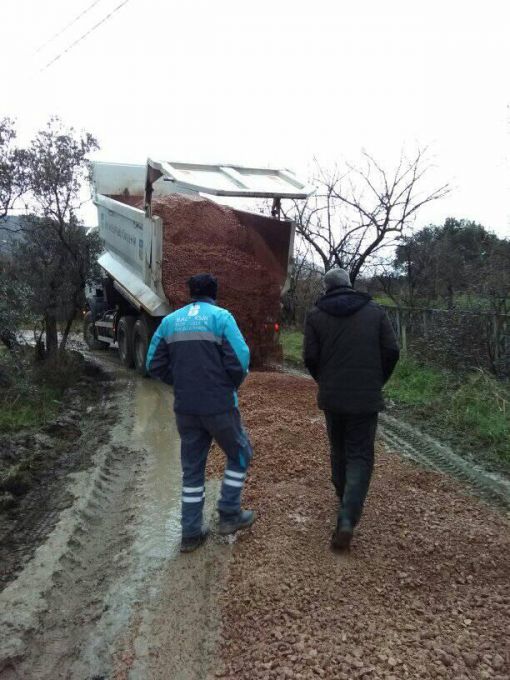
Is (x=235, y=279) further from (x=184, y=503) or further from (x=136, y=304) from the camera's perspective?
(x=184, y=503)

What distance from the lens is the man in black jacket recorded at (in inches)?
147

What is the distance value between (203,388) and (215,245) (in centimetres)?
567

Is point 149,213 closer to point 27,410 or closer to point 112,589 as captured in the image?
point 27,410

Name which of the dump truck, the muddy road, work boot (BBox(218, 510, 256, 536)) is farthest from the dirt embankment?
the dump truck

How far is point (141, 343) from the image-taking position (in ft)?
35.5

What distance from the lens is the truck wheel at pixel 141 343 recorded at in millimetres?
10461

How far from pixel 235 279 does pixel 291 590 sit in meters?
6.27

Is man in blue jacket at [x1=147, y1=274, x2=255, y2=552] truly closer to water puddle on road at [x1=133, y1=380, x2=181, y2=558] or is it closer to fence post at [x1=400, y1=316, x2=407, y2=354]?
water puddle on road at [x1=133, y1=380, x2=181, y2=558]

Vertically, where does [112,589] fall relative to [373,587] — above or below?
below

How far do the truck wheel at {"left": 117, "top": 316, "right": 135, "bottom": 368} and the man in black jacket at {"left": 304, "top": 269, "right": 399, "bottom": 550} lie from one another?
8.04 meters

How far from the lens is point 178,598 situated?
3.46m

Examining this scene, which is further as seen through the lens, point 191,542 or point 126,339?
point 126,339

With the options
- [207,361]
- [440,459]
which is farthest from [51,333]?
[207,361]

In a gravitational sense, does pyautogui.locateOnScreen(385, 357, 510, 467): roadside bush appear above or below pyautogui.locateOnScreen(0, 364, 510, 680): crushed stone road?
above
